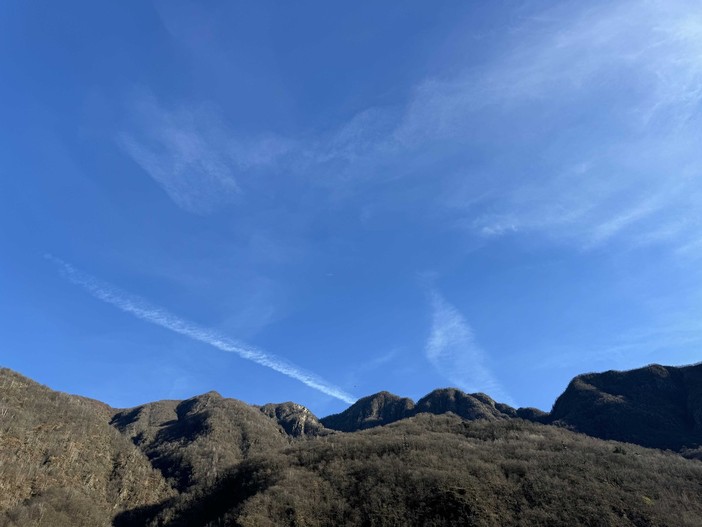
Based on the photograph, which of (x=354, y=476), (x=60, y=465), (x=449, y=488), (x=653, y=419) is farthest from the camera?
(x=653, y=419)

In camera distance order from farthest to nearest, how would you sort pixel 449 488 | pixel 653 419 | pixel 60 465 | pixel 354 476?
1. pixel 653 419
2. pixel 60 465
3. pixel 354 476
4. pixel 449 488

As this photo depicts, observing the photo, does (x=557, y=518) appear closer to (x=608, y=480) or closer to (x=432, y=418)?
(x=608, y=480)

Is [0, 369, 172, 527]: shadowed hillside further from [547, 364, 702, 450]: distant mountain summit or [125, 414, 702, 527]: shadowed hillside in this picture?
[547, 364, 702, 450]: distant mountain summit

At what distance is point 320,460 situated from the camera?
10638cm

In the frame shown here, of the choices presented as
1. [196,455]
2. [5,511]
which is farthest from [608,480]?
[196,455]

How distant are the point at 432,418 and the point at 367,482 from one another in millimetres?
94224

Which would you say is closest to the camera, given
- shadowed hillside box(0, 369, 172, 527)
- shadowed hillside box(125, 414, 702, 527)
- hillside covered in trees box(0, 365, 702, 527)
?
shadowed hillside box(125, 414, 702, 527)

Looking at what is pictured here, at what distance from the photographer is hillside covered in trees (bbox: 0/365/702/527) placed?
72875mm

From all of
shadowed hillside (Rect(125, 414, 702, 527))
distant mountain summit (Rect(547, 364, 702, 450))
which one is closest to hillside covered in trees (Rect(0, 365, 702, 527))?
shadowed hillside (Rect(125, 414, 702, 527))

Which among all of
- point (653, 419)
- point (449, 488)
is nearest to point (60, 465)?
point (449, 488)

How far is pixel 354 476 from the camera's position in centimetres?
9075

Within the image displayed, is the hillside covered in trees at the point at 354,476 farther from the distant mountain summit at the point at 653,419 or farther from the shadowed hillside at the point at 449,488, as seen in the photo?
the distant mountain summit at the point at 653,419

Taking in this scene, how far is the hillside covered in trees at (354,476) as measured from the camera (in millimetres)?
72875

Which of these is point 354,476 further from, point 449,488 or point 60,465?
point 60,465
